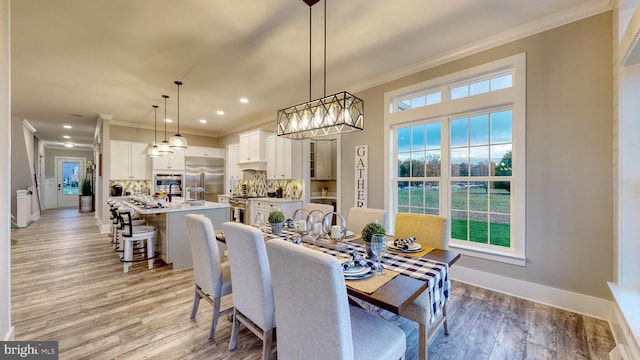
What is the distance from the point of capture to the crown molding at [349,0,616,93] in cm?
230

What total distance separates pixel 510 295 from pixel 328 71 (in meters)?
3.57

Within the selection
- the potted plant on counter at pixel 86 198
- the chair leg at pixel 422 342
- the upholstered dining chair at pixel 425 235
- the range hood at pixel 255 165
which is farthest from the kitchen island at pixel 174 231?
the potted plant on counter at pixel 86 198

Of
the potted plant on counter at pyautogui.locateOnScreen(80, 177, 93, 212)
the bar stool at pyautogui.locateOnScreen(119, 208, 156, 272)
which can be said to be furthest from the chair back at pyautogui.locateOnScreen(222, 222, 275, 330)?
the potted plant on counter at pyautogui.locateOnScreen(80, 177, 93, 212)

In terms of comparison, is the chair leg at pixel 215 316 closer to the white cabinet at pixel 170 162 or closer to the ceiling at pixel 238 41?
the ceiling at pixel 238 41

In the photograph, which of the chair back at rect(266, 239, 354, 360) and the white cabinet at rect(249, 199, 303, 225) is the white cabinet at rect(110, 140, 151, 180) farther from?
the chair back at rect(266, 239, 354, 360)

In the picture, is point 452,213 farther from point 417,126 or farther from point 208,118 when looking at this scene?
point 208,118

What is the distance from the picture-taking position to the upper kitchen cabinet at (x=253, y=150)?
6016 mm

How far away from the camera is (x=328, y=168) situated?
6.41m

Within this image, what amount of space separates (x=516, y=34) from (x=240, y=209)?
5.83 m

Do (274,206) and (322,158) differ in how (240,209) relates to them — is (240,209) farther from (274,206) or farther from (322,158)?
(322,158)

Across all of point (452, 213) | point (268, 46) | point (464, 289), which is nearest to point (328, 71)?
point (268, 46)

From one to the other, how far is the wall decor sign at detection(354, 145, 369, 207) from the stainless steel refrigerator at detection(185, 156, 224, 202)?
5.20 meters

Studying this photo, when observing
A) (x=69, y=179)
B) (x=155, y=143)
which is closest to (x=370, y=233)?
(x=155, y=143)

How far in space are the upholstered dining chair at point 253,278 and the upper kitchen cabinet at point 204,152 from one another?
651 centimetres
